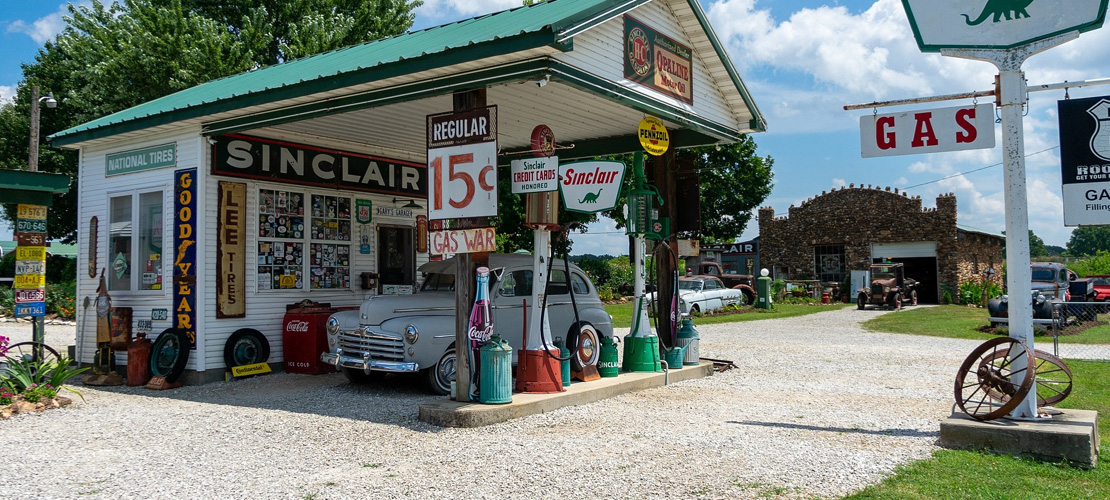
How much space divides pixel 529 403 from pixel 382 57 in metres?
4.42

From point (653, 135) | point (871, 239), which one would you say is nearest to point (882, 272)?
point (871, 239)

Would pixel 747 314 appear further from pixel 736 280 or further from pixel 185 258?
pixel 185 258

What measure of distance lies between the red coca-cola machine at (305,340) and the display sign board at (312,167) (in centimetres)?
207

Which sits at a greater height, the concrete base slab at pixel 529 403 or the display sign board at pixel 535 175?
the display sign board at pixel 535 175

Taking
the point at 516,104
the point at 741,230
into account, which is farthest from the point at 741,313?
the point at 516,104

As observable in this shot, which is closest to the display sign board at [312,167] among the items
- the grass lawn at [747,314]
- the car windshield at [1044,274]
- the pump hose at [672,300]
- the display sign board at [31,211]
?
the display sign board at [31,211]

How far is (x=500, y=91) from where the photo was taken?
9281mm

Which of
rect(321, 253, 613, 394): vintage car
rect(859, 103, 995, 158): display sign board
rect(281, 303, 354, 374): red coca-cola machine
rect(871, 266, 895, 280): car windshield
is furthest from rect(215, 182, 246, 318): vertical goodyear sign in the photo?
rect(871, 266, 895, 280): car windshield

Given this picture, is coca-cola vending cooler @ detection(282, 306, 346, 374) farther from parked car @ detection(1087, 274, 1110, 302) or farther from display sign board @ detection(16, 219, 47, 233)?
parked car @ detection(1087, 274, 1110, 302)

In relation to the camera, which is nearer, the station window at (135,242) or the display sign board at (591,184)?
the display sign board at (591,184)

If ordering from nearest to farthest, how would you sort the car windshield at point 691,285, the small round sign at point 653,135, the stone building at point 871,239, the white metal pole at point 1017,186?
the white metal pole at point 1017,186 → the small round sign at point 653,135 → the car windshield at point 691,285 → the stone building at point 871,239

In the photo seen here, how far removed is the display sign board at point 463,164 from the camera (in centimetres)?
789

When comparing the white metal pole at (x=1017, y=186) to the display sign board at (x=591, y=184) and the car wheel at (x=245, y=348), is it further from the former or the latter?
the car wheel at (x=245, y=348)

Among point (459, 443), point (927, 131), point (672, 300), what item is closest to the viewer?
point (459, 443)
